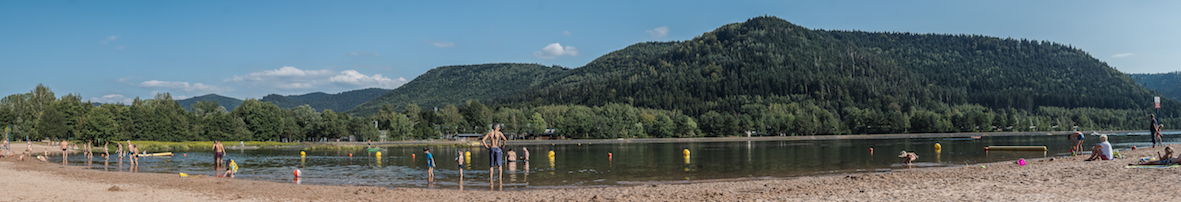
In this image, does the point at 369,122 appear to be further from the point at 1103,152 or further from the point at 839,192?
the point at 839,192

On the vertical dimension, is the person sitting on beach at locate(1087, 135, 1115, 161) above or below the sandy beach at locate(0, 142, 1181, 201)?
above

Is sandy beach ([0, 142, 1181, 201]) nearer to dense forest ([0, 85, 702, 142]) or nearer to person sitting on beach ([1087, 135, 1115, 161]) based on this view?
person sitting on beach ([1087, 135, 1115, 161])

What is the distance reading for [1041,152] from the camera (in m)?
52.5

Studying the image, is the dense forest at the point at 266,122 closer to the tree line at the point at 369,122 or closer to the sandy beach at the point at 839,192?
the tree line at the point at 369,122

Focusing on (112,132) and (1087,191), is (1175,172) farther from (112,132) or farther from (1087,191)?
(112,132)

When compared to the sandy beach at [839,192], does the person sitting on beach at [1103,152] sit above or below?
above

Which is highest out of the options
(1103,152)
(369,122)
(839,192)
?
(369,122)

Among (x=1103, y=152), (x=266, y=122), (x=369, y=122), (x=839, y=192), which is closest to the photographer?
(x=839, y=192)

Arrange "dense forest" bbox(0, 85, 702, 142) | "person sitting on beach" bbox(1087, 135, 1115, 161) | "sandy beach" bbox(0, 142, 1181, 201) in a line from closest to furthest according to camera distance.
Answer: "sandy beach" bbox(0, 142, 1181, 201), "person sitting on beach" bbox(1087, 135, 1115, 161), "dense forest" bbox(0, 85, 702, 142)

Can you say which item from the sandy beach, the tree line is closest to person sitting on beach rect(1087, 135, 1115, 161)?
the sandy beach

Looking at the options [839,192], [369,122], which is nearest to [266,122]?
[369,122]

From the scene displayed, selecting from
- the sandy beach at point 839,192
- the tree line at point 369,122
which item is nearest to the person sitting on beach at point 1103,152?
the sandy beach at point 839,192

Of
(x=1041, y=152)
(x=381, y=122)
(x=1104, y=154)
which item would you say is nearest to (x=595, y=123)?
(x=381, y=122)

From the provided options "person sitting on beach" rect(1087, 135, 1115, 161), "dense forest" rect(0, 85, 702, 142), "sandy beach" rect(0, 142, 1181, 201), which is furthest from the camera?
"dense forest" rect(0, 85, 702, 142)
